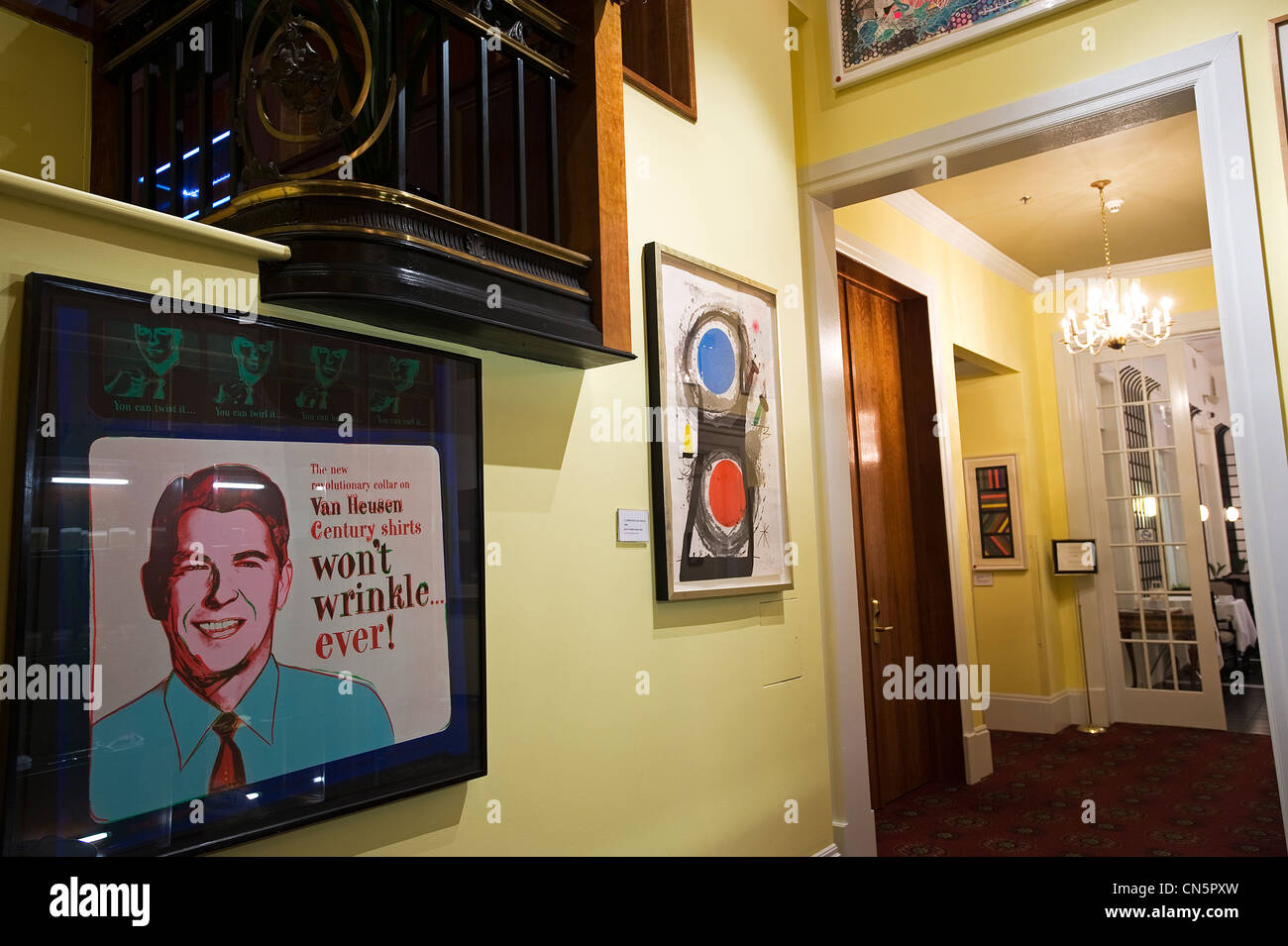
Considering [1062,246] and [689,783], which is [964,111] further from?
[1062,246]

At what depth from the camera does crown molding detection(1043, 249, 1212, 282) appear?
623 cm

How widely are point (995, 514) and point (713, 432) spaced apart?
430 centimetres

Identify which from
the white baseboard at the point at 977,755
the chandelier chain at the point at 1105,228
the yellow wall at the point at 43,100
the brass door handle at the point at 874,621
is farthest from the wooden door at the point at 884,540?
the yellow wall at the point at 43,100

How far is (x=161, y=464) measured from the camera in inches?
53.5

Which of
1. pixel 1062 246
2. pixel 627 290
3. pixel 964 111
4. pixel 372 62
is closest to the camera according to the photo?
pixel 372 62

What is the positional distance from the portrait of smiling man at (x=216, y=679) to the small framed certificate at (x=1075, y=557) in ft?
19.3

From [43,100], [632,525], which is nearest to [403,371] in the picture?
[632,525]

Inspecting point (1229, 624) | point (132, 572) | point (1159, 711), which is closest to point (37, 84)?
point (132, 572)

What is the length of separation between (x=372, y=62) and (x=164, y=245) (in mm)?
525

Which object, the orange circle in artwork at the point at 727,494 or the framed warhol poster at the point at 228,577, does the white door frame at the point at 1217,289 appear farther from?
the framed warhol poster at the point at 228,577

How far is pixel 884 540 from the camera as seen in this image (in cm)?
457

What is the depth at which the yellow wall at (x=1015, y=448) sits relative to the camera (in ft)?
17.7

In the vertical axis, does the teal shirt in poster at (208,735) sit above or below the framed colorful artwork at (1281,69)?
below

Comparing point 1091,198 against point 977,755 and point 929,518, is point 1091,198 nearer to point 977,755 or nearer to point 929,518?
point 929,518
